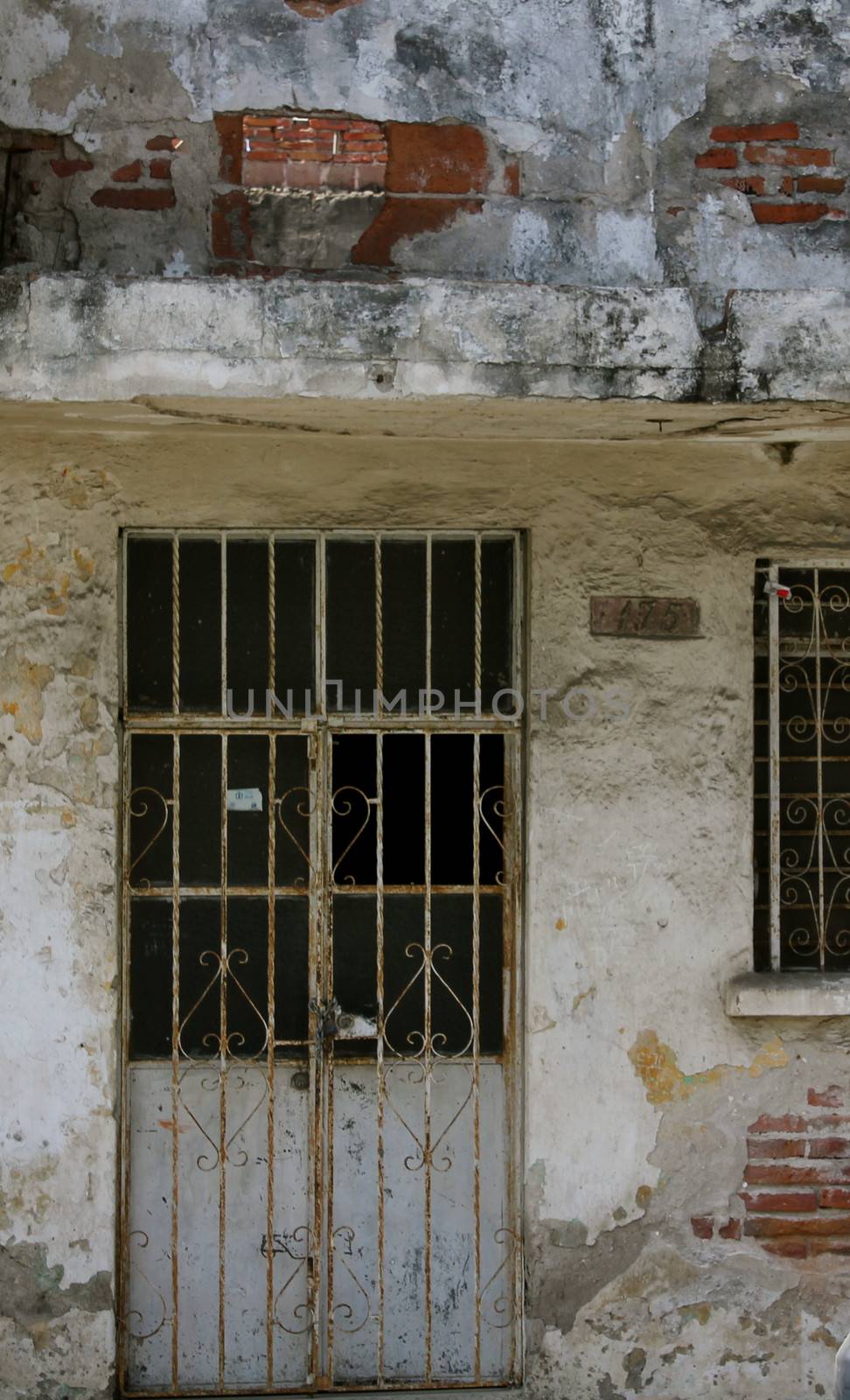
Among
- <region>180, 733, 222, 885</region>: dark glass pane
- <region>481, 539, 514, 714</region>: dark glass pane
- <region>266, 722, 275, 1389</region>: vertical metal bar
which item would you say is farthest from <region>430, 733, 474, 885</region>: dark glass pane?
<region>180, 733, 222, 885</region>: dark glass pane

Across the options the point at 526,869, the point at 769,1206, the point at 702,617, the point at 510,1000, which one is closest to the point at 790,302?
the point at 702,617

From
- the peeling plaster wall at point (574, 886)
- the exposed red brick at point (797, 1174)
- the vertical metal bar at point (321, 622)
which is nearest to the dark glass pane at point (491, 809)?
the peeling plaster wall at point (574, 886)

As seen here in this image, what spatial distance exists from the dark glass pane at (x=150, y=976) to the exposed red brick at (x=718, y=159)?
267 centimetres

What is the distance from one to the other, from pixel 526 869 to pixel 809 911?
934 millimetres

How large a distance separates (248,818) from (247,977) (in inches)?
19.3

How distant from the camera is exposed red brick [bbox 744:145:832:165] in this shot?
14.3 ft

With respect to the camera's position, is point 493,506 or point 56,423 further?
point 493,506

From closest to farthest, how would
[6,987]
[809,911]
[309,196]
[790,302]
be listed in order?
[790,302] < [309,196] < [6,987] < [809,911]

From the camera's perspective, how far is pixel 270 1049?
15.5 ft

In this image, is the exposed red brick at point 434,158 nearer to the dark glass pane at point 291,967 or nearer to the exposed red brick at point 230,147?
the exposed red brick at point 230,147

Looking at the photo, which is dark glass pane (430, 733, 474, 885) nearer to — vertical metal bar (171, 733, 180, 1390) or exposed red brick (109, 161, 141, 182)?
vertical metal bar (171, 733, 180, 1390)

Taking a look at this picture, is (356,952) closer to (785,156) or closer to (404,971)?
(404,971)

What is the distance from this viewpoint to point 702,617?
15.6 ft

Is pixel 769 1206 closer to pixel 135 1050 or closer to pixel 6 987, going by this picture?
pixel 135 1050
